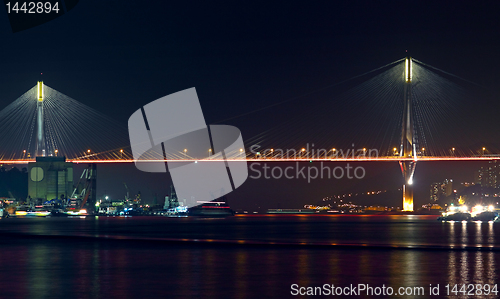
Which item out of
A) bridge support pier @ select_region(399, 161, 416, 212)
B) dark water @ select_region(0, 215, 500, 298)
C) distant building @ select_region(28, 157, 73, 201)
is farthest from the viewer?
distant building @ select_region(28, 157, 73, 201)

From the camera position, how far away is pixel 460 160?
68250 mm

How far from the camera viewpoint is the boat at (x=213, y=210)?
103500mm

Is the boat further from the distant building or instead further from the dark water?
the dark water

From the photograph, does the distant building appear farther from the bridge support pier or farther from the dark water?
the dark water

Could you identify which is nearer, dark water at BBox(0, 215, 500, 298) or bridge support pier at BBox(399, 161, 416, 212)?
dark water at BBox(0, 215, 500, 298)

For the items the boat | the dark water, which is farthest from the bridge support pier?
the dark water

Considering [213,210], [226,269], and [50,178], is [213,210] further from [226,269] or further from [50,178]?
[226,269]

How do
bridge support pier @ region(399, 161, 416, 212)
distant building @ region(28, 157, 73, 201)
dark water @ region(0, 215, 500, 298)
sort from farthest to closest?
1. distant building @ region(28, 157, 73, 201)
2. bridge support pier @ region(399, 161, 416, 212)
3. dark water @ region(0, 215, 500, 298)

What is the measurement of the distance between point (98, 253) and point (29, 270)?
4798 mm

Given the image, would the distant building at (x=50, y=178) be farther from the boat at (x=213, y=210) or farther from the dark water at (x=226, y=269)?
the dark water at (x=226, y=269)

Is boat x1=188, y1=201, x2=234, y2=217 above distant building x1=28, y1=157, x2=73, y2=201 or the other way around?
the other way around

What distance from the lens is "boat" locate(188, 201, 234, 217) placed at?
340 feet

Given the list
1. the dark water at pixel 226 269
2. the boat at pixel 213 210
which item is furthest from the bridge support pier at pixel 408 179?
the dark water at pixel 226 269

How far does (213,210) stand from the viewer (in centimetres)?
10475
